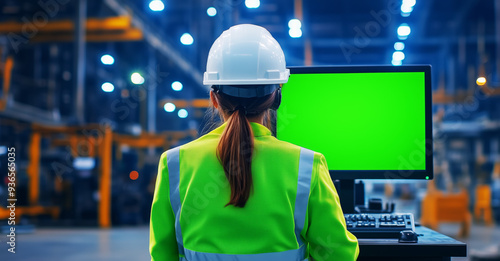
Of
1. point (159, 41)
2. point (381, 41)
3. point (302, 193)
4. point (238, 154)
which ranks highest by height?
point (381, 41)

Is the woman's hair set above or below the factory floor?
above

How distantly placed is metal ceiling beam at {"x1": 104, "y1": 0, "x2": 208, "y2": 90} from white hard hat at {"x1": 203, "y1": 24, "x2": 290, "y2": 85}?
8407 mm

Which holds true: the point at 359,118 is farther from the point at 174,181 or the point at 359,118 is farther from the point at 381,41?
the point at 381,41

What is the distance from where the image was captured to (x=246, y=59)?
5.10 feet

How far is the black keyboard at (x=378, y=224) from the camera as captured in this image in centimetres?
198

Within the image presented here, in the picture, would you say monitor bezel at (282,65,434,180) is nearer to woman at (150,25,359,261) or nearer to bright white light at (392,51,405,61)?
woman at (150,25,359,261)

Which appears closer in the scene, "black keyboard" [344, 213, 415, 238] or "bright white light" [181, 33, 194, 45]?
"black keyboard" [344, 213, 415, 238]

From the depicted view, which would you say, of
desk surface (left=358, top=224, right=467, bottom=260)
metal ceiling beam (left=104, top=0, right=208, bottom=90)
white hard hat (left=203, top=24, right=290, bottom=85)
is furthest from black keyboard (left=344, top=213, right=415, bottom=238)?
metal ceiling beam (left=104, top=0, right=208, bottom=90)

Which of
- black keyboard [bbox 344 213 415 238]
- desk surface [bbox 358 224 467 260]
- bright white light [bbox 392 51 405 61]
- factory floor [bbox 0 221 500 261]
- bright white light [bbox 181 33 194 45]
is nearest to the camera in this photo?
desk surface [bbox 358 224 467 260]

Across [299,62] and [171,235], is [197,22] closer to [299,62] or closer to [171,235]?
[299,62]

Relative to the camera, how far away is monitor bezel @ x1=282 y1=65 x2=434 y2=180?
226cm

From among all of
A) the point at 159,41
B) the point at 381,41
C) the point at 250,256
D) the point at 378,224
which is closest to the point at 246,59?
the point at 250,256

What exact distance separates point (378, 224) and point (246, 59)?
95 cm

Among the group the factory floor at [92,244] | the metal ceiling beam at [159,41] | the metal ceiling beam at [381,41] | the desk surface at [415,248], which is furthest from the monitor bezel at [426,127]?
the metal ceiling beam at [381,41]
